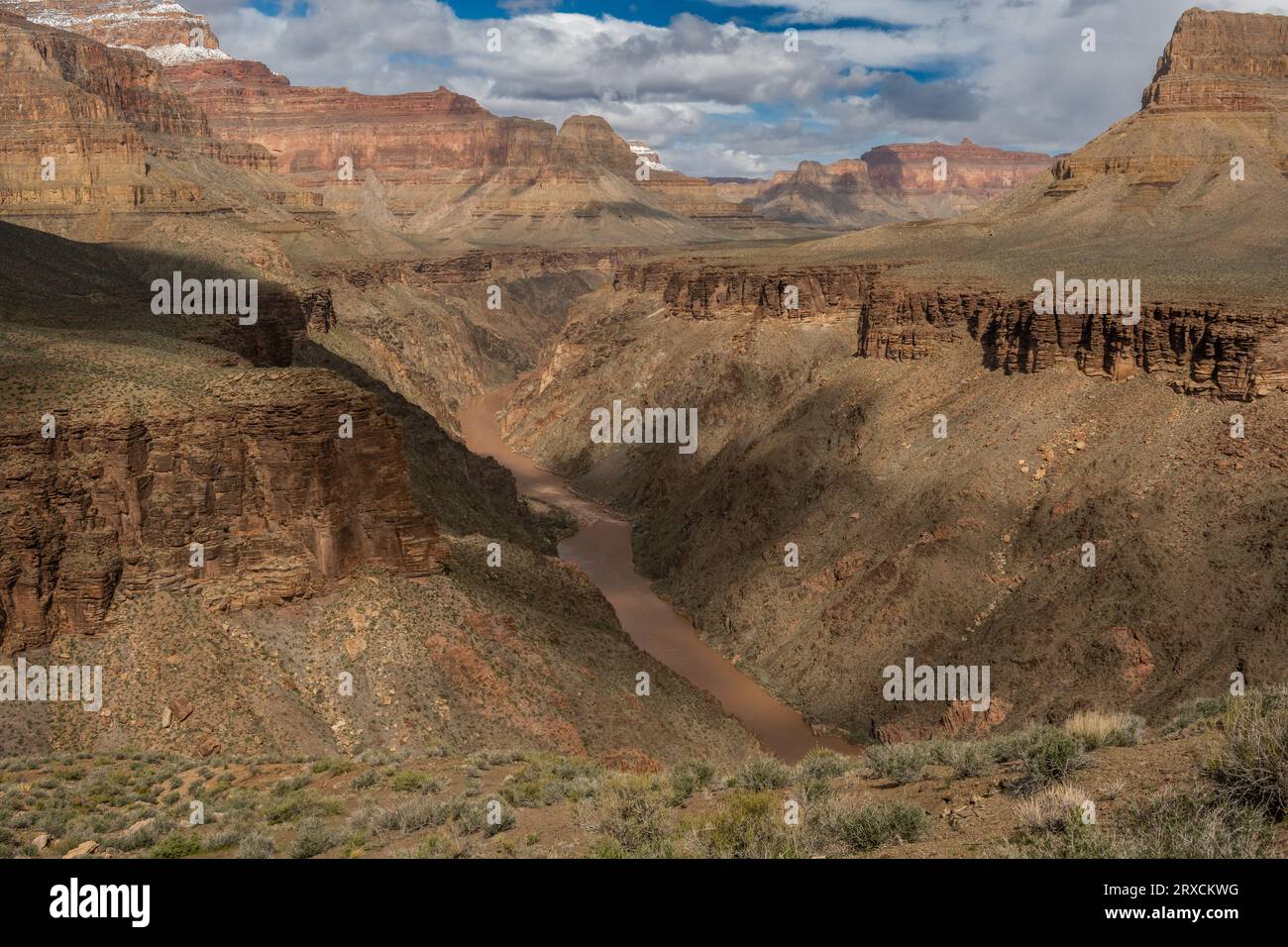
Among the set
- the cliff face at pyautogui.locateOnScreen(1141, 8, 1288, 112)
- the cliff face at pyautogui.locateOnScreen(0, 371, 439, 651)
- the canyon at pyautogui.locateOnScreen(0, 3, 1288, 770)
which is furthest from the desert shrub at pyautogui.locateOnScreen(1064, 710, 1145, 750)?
the cliff face at pyautogui.locateOnScreen(1141, 8, 1288, 112)

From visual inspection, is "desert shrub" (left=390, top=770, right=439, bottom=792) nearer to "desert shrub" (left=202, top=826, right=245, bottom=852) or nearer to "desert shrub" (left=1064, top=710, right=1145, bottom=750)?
"desert shrub" (left=202, top=826, right=245, bottom=852)

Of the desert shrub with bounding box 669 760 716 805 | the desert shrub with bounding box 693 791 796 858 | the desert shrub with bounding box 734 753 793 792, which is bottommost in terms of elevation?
the desert shrub with bounding box 669 760 716 805

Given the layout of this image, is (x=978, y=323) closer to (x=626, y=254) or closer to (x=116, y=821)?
(x=116, y=821)

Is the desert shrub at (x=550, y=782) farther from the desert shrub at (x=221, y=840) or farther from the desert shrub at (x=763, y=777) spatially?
the desert shrub at (x=221, y=840)

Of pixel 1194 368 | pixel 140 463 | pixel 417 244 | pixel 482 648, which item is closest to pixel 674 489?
pixel 1194 368

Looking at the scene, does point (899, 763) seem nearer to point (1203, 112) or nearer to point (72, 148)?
point (1203, 112)

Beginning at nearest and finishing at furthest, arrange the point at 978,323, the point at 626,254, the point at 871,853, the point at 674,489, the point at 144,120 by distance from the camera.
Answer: the point at 871,853, the point at 978,323, the point at 674,489, the point at 144,120, the point at 626,254

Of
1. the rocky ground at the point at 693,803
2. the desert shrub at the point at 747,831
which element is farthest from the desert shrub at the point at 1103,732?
the desert shrub at the point at 747,831
